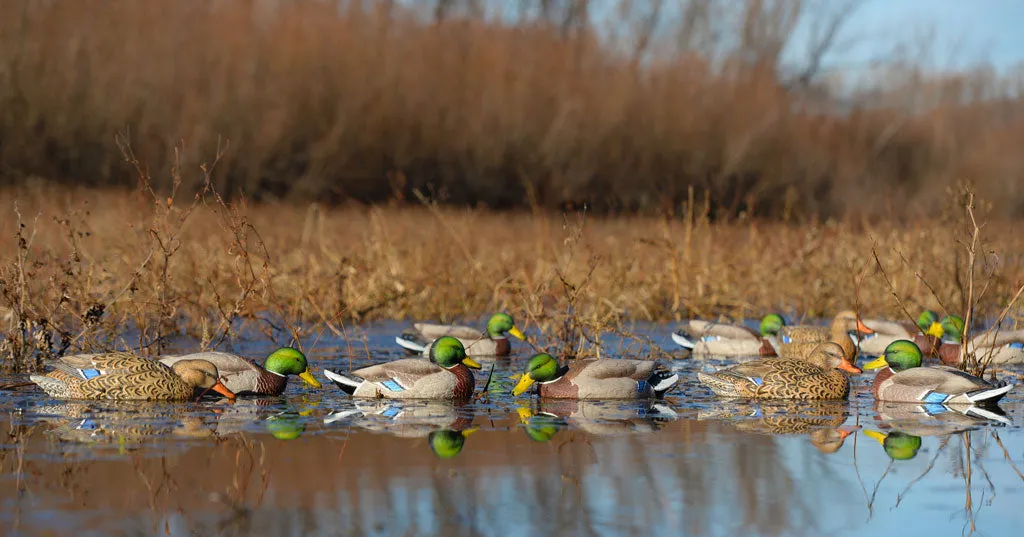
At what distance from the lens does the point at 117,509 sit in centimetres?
517

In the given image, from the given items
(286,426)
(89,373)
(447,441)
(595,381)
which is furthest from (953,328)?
(89,373)

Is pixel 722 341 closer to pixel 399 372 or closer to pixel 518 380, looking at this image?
pixel 518 380

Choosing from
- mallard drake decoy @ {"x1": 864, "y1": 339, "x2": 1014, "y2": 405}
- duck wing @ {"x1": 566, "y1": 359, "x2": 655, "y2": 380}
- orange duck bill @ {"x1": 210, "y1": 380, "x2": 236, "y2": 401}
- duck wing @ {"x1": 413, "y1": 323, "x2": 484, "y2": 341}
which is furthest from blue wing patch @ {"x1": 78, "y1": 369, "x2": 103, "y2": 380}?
mallard drake decoy @ {"x1": 864, "y1": 339, "x2": 1014, "y2": 405}

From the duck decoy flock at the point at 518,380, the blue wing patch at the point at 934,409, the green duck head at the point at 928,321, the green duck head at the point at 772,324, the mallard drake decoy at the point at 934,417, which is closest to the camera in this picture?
the mallard drake decoy at the point at 934,417

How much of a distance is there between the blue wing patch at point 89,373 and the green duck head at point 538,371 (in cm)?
250

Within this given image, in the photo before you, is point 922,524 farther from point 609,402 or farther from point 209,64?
point 209,64

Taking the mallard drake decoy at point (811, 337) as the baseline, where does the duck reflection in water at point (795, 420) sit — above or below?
above

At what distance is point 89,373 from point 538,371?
2.70 metres

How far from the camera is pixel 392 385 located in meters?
8.48

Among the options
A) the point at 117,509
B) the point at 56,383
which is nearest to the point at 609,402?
the point at 56,383

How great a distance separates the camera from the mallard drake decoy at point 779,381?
338 inches

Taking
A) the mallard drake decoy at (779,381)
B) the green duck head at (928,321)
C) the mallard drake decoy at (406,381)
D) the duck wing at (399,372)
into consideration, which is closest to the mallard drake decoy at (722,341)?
the green duck head at (928,321)

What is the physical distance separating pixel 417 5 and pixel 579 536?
50.8ft

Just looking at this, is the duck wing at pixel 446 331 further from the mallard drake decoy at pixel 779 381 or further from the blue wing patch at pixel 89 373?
the blue wing patch at pixel 89 373
